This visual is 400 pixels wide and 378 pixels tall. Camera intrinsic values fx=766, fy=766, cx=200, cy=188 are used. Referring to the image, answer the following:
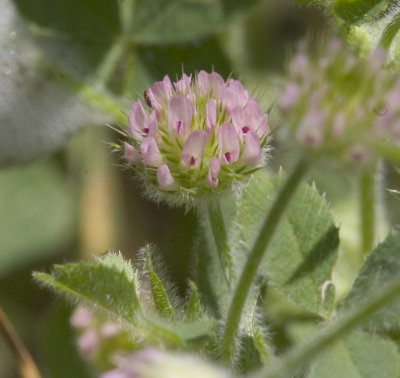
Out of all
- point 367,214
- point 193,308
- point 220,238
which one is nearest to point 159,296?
point 193,308

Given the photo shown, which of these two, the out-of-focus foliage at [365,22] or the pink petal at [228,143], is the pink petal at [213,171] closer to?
the pink petal at [228,143]

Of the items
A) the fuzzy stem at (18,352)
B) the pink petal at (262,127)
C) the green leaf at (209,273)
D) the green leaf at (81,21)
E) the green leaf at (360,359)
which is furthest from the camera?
the green leaf at (81,21)

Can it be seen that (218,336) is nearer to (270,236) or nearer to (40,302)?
(270,236)

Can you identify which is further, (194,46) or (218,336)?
(194,46)

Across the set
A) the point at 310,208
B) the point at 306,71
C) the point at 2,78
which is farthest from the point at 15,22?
the point at 306,71

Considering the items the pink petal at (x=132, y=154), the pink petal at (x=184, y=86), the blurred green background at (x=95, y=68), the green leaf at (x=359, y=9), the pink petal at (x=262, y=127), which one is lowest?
the pink petal at (x=262, y=127)

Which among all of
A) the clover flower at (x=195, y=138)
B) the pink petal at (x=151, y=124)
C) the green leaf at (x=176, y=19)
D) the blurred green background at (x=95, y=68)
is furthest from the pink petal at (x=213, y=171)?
the green leaf at (x=176, y=19)
